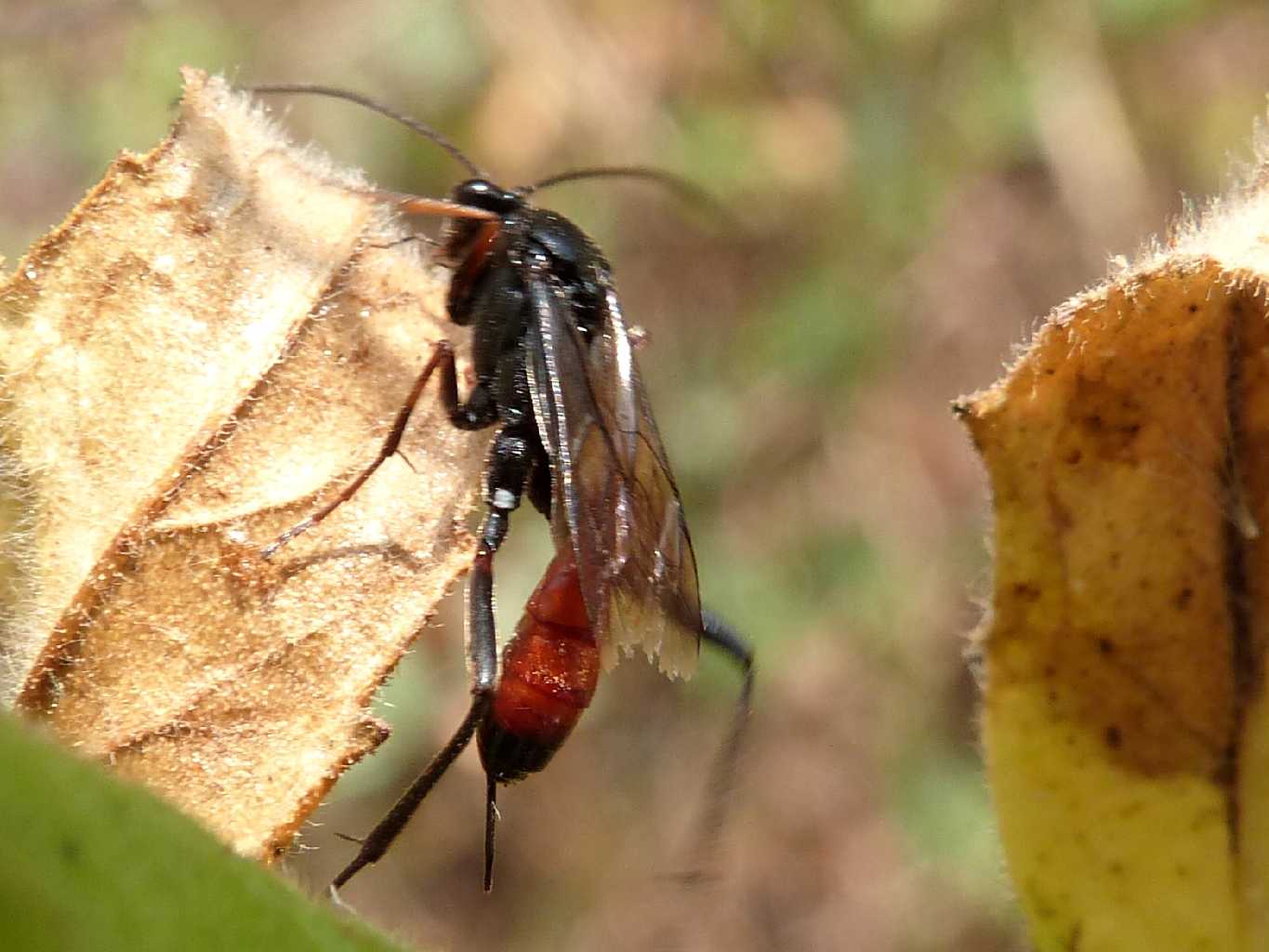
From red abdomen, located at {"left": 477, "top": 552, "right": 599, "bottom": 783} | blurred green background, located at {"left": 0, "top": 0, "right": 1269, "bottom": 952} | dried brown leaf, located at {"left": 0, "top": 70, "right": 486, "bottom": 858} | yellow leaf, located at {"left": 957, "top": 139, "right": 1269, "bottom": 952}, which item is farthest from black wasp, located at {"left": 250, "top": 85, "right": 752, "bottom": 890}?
blurred green background, located at {"left": 0, "top": 0, "right": 1269, "bottom": 952}

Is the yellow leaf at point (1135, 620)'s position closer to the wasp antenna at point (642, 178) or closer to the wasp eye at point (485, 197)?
the wasp eye at point (485, 197)

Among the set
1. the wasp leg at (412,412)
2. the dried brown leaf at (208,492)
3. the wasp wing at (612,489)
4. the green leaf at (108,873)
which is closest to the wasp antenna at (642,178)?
the wasp wing at (612,489)

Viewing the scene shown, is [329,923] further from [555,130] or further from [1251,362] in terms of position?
[555,130]

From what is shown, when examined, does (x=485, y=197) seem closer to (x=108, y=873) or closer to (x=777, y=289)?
(x=108, y=873)

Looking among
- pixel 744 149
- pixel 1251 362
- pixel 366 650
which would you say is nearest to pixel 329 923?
pixel 366 650

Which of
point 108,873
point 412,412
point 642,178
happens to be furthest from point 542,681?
point 642,178

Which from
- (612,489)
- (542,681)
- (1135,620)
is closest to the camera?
(1135,620)
